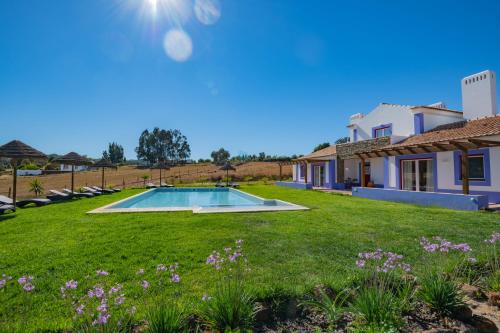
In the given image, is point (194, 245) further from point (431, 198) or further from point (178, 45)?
point (431, 198)

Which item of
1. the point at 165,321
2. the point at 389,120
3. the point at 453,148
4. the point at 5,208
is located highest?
the point at 389,120

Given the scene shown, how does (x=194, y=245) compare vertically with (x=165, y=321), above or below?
below

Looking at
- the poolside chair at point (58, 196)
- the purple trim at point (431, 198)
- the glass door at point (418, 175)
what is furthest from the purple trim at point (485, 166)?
the poolside chair at point (58, 196)

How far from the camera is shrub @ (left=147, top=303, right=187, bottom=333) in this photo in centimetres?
234

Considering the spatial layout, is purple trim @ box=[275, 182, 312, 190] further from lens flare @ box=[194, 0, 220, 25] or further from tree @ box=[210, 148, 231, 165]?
tree @ box=[210, 148, 231, 165]

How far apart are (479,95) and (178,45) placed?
20.2 m

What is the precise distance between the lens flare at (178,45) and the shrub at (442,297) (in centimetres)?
1388

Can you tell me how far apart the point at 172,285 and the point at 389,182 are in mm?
18215

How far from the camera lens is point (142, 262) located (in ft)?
16.0

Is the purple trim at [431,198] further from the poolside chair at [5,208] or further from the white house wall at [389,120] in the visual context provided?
the poolside chair at [5,208]

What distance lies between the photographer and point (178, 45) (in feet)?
46.6

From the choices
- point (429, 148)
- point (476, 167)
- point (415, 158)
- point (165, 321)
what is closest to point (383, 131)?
point (415, 158)

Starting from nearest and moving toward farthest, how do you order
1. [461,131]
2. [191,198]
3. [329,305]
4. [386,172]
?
[329,305], [461,131], [386,172], [191,198]

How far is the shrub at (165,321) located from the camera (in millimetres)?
2342
